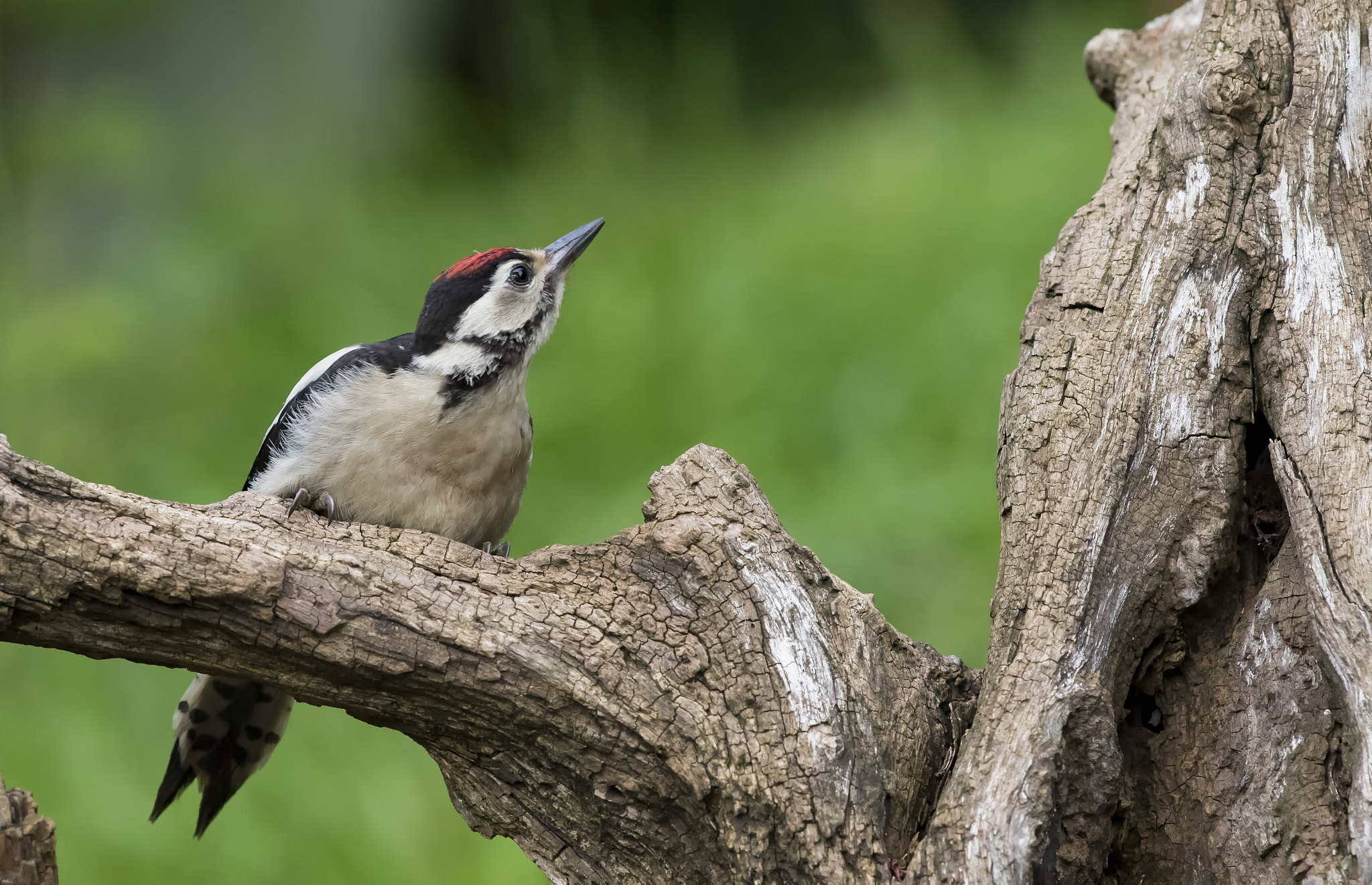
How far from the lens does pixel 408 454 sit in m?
2.92

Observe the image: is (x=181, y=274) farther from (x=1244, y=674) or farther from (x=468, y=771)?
(x=1244, y=674)

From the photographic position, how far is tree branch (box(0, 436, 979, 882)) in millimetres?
2020

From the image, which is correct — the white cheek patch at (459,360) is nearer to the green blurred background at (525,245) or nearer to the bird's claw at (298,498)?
the bird's claw at (298,498)

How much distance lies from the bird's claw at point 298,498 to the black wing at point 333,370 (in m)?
0.26

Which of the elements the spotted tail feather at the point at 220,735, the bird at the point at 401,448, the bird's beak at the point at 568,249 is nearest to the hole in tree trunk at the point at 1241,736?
the bird at the point at 401,448

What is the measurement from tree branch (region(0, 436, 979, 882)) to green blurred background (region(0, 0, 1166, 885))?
2.65 m

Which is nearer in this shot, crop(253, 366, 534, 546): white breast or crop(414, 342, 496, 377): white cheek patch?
crop(253, 366, 534, 546): white breast

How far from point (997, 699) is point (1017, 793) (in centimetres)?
20

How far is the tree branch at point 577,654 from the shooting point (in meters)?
2.02

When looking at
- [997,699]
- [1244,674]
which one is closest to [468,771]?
[997,699]

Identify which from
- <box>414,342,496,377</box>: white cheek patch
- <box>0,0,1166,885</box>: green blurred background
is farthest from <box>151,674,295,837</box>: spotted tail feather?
<box>0,0,1166,885</box>: green blurred background

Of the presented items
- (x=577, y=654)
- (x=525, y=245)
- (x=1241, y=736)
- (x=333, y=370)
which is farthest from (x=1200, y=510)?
(x=525, y=245)

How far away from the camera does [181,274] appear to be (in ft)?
22.6

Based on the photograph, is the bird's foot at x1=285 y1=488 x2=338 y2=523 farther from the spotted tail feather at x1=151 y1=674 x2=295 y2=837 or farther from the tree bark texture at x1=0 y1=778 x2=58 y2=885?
the tree bark texture at x1=0 y1=778 x2=58 y2=885
